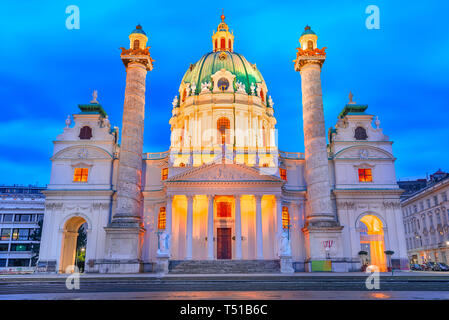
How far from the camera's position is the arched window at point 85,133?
4288 cm

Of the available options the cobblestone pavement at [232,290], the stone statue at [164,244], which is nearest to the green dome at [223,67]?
the stone statue at [164,244]

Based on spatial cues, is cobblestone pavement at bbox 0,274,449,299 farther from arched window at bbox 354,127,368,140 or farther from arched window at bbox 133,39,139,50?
arched window at bbox 354,127,368,140

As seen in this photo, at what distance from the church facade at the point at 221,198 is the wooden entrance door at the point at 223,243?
11 centimetres

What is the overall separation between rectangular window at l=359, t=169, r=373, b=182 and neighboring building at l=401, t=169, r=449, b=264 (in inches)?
579

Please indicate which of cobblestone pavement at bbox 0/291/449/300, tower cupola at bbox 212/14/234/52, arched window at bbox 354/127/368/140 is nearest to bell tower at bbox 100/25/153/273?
tower cupola at bbox 212/14/234/52

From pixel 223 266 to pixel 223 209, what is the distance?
354 inches

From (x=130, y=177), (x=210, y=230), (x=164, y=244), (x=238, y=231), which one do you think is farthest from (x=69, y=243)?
(x=238, y=231)

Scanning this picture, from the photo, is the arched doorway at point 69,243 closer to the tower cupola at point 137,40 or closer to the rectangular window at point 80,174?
the rectangular window at point 80,174

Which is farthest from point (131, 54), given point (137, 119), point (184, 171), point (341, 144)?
point (341, 144)

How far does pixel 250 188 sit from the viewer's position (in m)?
37.5

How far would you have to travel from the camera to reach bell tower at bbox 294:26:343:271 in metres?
34.1

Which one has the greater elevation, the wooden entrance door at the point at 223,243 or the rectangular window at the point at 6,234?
the rectangular window at the point at 6,234

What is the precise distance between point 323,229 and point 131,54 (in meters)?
25.9

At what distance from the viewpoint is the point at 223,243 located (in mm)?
40125
